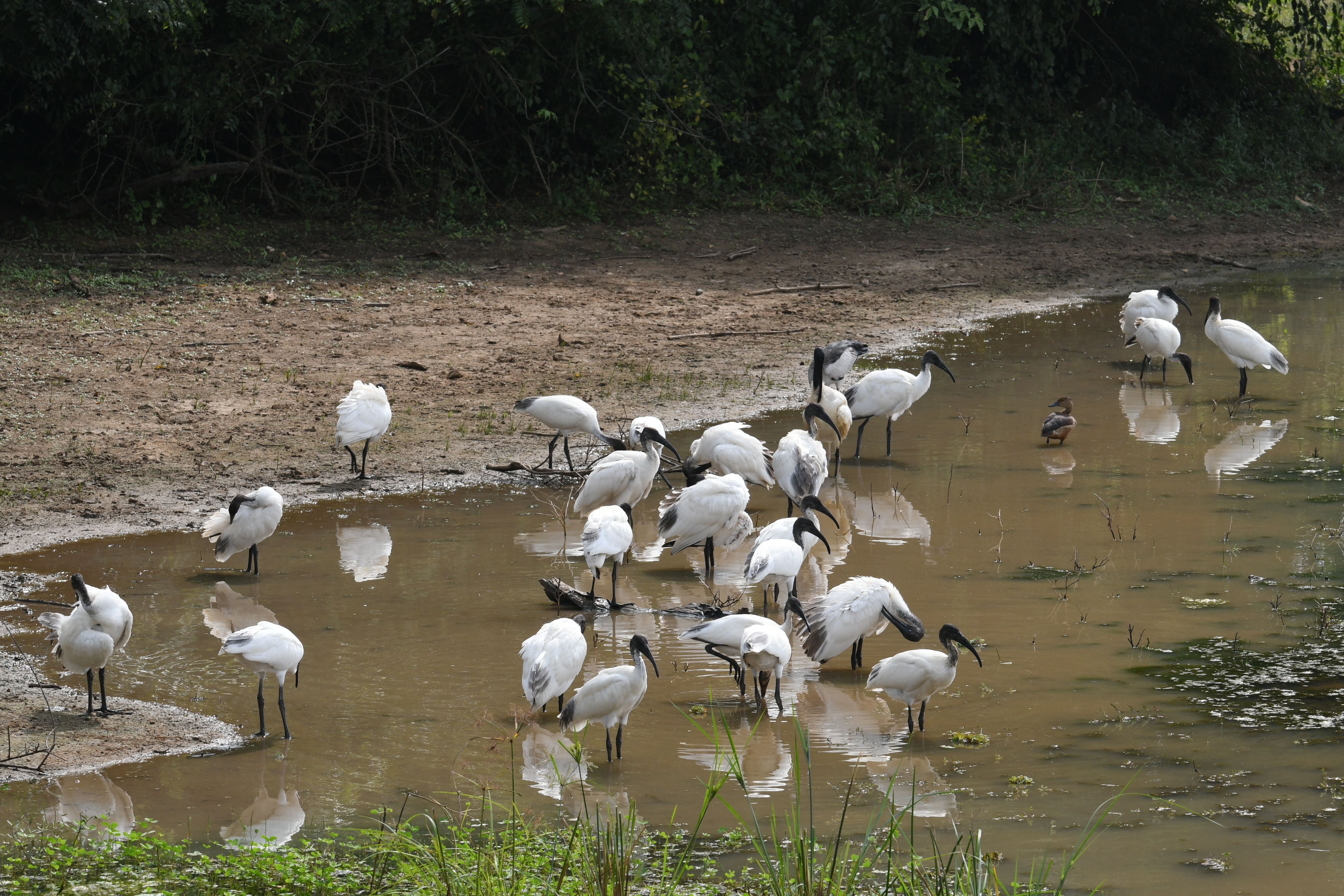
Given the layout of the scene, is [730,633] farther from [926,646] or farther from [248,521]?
[248,521]

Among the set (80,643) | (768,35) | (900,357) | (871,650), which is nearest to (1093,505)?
(871,650)

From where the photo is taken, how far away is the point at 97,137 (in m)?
16.7

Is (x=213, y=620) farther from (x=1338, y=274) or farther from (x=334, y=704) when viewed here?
(x=1338, y=274)

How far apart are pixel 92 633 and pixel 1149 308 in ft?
34.5

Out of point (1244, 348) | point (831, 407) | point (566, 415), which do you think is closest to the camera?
point (566, 415)

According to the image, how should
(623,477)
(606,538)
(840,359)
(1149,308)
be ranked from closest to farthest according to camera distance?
(606,538) → (623,477) → (840,359) → (1149,308)

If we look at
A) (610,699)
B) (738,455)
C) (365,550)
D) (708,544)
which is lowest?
(365,550)

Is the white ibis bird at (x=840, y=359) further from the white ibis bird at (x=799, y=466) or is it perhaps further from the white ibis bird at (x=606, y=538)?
the white ibis bird at (x=606, y=538)

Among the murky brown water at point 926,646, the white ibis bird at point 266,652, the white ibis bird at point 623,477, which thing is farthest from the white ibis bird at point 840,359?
the white ibis bird at point 266,652

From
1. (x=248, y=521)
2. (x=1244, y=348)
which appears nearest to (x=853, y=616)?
(x=248, y=521)

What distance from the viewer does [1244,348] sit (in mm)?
12117

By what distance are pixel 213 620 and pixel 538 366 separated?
5259 mm

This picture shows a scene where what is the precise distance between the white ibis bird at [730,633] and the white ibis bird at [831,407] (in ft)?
12.3

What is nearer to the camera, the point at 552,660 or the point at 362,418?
the point at 552,660
